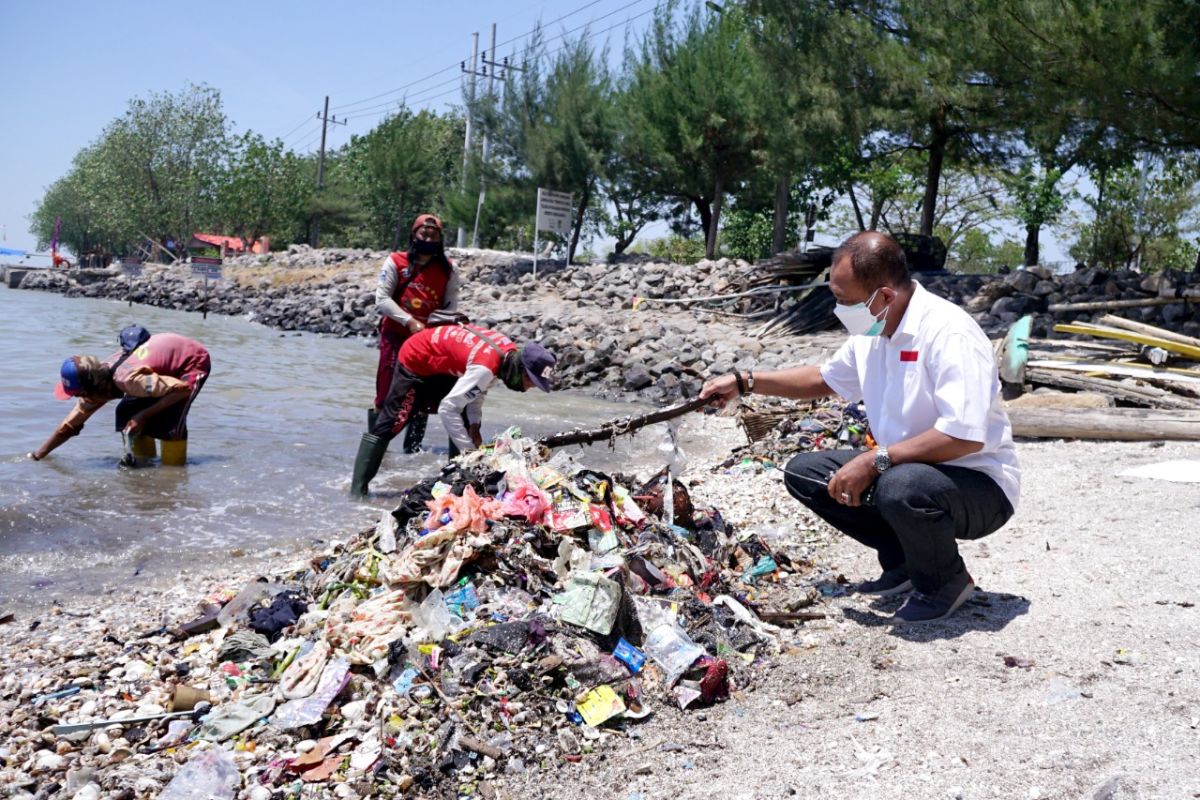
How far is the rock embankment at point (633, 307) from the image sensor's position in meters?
14.1

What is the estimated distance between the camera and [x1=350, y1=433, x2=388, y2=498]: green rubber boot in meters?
6.67

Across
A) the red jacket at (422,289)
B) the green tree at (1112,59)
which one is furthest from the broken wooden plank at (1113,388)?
the red jacket at (422,289)

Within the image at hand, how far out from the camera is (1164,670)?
3.07 m

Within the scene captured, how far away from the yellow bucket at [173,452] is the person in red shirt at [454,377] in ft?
6.85

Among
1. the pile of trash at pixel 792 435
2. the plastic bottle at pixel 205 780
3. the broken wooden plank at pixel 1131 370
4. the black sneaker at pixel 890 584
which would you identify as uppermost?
the broken wooden plank at pixel 1131 370

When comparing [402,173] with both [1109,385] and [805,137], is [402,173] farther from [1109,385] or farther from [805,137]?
[1109,385]

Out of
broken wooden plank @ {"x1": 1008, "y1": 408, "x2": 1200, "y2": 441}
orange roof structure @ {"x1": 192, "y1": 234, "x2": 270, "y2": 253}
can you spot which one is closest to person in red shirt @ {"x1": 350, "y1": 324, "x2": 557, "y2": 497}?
broken wooden plank @ {"x1": 1008, "y1": 408, "x2": 1200, "y2": 441}

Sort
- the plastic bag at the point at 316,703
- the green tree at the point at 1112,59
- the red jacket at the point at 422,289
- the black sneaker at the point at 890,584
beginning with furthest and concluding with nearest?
the green tree at the point at 1112,59
the red jacket at the point at 422,289
the black sneaker at the point at 890,584
the plastic bag at the point at 316,703

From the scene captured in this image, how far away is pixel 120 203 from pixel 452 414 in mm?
58310

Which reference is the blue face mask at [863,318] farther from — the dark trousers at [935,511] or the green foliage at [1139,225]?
the green foliage at [1139,225]

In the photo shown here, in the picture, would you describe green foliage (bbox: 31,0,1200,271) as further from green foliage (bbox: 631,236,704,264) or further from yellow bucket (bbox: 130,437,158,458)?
yellow bucket (bbox: 130,437,158,458)

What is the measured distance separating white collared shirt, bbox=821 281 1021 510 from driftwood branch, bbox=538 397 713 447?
0.77 m

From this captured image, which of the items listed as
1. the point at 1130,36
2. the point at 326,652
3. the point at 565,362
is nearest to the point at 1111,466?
the point at 326,652

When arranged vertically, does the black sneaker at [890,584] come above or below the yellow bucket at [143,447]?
above
